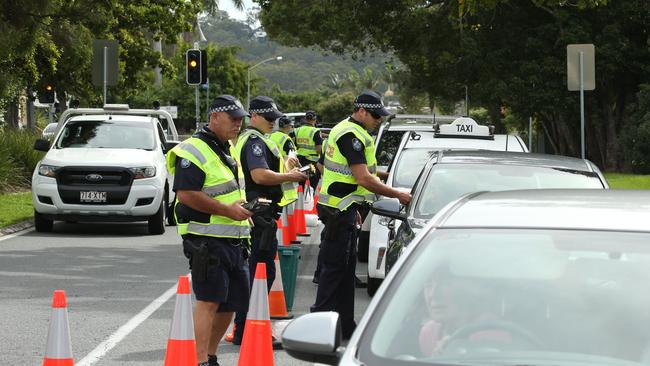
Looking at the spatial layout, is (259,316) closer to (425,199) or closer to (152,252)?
(425,199)

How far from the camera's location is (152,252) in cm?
1666

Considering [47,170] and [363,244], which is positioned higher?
[47,170]

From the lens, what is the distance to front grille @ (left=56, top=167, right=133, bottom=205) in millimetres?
18750

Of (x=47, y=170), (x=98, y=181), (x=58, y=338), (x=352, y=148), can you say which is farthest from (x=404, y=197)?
(x=47, y=170)

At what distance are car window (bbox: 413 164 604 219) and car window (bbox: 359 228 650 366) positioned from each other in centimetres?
476

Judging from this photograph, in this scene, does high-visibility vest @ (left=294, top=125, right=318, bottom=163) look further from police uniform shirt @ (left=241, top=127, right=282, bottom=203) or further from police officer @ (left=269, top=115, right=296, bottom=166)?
police uniform shirt @ (left=241, top=127, right=282, bottom=203)

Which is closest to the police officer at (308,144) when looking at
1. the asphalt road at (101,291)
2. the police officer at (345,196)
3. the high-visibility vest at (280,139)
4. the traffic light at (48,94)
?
the asphalt road at (101,291)

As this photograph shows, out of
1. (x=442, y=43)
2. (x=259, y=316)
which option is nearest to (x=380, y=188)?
(x=259, y=316)

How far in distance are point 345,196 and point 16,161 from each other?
753 inches

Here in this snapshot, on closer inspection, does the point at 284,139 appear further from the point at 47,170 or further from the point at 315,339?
the point at 315,339

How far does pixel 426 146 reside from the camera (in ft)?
45.6

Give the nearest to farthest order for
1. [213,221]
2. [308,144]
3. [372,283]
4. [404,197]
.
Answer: [213,221]
[404,197]
[372,283]
[308,144]

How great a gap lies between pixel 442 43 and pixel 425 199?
29309mm

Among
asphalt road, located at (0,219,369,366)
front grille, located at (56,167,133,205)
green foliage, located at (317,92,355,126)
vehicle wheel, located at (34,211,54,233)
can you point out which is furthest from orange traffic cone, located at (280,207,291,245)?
green foliage, located at (317,92,355,126)
